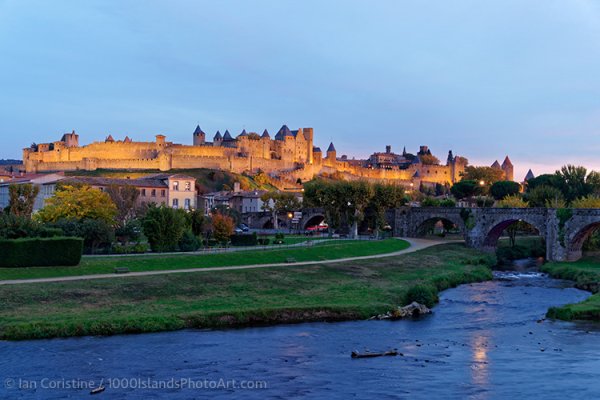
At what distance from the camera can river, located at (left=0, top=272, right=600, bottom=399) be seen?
74.2ft

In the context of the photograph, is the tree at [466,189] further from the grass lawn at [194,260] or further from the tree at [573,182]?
the grass lawn at [194,260]

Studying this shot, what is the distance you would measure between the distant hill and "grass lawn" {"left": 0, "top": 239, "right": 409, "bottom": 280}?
88228 mm

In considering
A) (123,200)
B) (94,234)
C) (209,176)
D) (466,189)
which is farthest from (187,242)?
(209,176)

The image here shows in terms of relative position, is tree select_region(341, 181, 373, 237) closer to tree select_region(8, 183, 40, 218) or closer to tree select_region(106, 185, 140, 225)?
tree select_region(106, 185, 140, 225)

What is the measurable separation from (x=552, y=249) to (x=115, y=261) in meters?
42.9

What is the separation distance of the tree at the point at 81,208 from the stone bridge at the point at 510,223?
39.1 meters

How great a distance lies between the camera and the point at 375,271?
1988 inches

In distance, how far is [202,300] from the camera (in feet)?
118

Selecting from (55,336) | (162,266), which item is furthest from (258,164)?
(55,336)

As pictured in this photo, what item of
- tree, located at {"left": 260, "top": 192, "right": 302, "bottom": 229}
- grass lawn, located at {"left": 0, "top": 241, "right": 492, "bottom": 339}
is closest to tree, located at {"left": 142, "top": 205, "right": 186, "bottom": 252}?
grass lawn, located at {"left": 0, "top": 241, "right": 492, "bottom": 339}

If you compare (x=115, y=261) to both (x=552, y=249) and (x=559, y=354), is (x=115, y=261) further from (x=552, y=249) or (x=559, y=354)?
(x=552, y=249)

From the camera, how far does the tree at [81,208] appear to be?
186 feet

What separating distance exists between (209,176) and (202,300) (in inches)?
4928

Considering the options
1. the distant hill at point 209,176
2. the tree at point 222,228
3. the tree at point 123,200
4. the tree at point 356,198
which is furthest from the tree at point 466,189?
the tree at point 222,228
